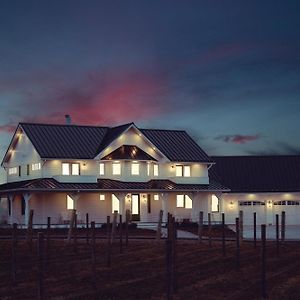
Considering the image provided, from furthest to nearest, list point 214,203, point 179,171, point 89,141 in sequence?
point 214,203 < point 179,171 < point 89,141

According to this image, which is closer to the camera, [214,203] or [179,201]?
[179,201]

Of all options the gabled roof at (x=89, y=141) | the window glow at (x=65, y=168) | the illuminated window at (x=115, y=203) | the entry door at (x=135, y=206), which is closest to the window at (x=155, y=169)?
the gabled roof at (x=89, y=141)

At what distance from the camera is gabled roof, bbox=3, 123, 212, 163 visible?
6481cm

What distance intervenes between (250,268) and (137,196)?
34275mm

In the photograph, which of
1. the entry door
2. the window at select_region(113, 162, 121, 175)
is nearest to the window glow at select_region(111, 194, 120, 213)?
the entry door

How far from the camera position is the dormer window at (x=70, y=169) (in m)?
64.8

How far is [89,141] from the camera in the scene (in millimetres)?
67375

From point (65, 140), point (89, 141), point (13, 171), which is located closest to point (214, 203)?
point (89, 141)

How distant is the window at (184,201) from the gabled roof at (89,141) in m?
3.29

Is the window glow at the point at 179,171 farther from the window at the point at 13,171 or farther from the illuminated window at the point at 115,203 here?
the window at the point at 13,171

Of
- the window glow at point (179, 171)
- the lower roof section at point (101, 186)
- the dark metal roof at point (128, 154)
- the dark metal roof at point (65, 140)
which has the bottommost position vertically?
the lower roof section at point (101, 186)

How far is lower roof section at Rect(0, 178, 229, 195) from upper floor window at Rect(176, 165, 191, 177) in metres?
1.50

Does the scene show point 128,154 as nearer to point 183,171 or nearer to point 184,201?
point 183,171

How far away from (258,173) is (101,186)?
1865 centimetres
